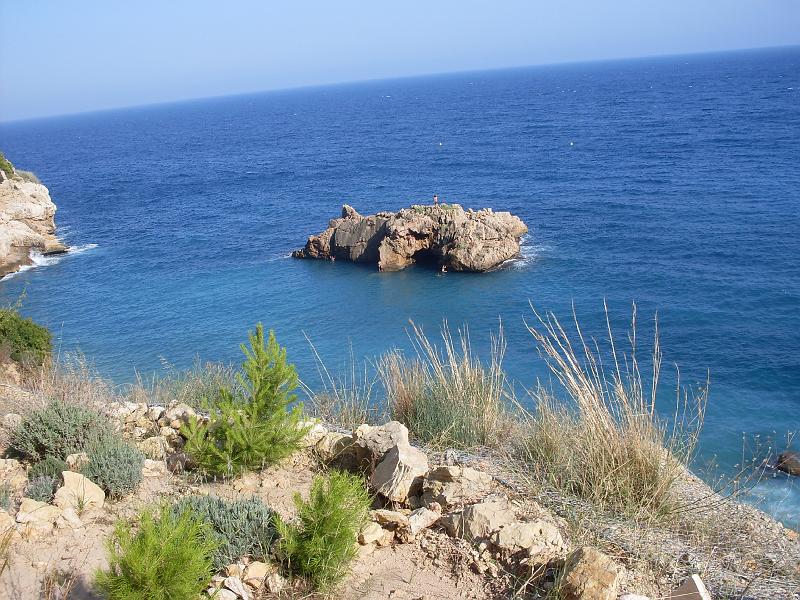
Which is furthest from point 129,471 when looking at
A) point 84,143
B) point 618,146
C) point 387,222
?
point 84,143

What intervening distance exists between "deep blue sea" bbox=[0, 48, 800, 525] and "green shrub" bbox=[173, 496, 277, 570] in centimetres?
882

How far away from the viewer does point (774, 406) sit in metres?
18.8

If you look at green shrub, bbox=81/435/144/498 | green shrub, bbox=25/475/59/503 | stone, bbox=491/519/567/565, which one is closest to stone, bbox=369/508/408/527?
stone, bbox=491/519/567/565

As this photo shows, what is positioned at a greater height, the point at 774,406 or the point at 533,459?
the point at 533,459

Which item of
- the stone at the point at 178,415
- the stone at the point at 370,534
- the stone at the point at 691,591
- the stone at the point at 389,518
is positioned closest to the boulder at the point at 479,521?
the stone at the point at 389,518

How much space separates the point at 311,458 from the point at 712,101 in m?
99.5

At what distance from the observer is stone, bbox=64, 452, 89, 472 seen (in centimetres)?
609

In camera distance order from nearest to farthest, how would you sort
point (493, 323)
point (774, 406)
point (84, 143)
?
point (774, 406)
point (493, 323)
point (84, 143)

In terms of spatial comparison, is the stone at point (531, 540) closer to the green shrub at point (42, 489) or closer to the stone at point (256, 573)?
the stone at point (256, 573)

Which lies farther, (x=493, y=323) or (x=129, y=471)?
(x=493, y=323)

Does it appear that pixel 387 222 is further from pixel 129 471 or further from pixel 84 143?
pixel 84 143

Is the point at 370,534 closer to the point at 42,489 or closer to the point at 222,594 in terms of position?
the point at 222,594

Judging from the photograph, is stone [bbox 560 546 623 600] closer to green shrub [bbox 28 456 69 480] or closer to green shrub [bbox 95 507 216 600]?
green shrub [bbox 95 507 216 600]

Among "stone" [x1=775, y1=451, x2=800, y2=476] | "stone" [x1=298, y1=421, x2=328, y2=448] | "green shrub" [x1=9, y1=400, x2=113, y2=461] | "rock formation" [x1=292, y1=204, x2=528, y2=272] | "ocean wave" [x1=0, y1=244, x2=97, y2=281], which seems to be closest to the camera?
"green shrub" [x1=9, y1=400, x2=113, y2=461]
